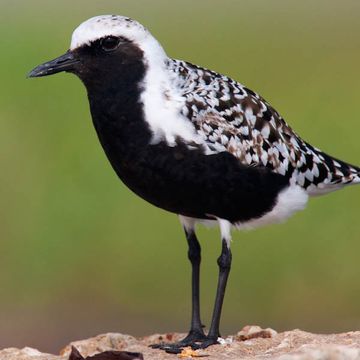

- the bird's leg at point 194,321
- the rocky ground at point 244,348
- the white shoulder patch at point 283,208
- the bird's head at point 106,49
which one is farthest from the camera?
the white shoulder patch at point 283,208

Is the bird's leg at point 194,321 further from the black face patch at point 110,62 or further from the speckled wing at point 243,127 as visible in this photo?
the black face patch at point 110,62

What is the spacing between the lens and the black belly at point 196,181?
1087 cm

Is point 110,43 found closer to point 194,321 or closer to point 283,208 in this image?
point 283,208

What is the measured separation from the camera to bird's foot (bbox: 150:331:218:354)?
11102mm

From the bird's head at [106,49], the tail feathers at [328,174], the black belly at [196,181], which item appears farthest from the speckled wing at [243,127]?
the bird's head at [106,49]

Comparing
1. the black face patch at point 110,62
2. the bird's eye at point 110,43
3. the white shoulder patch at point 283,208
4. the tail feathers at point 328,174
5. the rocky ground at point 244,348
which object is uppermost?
the bird's eye at point 110,43

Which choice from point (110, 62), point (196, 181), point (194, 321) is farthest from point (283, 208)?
point (110, 62)

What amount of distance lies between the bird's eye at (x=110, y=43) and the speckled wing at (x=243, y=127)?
1.67 feet

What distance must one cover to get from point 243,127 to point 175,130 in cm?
72

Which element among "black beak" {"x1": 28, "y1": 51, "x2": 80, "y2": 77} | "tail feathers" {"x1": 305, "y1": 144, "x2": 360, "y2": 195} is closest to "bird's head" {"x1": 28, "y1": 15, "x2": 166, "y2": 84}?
"black beak" {"x1": 28, "y1": 51, "x2": 80, "y2": 77}

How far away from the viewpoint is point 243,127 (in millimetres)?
11344

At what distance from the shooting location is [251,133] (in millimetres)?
11398

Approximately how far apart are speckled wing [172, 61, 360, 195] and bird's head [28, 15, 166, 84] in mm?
338

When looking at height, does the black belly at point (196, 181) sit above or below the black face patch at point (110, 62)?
Result: below
